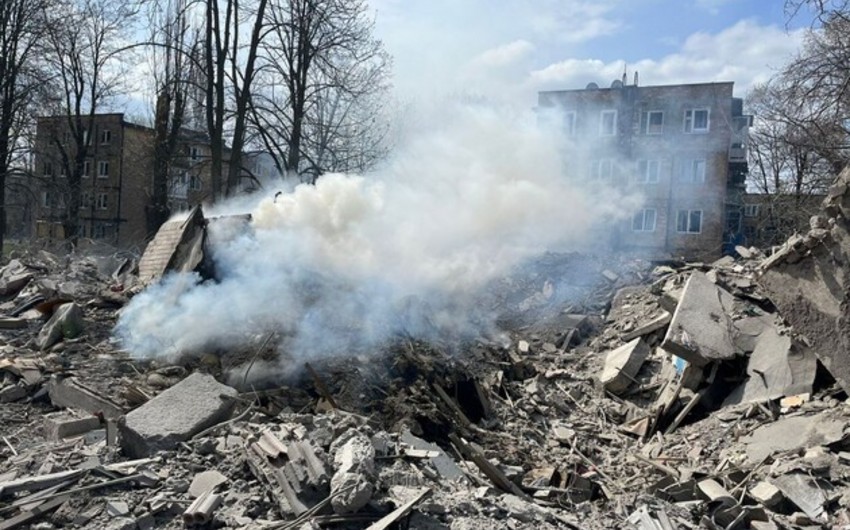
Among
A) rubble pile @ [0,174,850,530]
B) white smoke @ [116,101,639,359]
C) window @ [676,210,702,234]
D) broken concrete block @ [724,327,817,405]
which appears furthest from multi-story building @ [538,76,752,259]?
broken concrete block @ [724,327,817,405]

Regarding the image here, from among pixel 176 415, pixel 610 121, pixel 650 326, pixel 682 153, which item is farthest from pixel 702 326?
pixel 682 153

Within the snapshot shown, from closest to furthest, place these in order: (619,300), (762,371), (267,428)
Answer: (267,428) → (762,371) → (619,300)

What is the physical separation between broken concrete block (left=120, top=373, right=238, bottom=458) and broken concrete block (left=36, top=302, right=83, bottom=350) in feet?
10.9

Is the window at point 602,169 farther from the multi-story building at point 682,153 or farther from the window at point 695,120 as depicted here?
the window at point 695,120

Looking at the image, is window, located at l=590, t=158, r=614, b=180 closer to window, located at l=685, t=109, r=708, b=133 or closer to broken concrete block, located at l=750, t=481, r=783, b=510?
broken concrete block, located at l=750, t=481, r=783, b=510

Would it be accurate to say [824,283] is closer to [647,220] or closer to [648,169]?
[648,169]

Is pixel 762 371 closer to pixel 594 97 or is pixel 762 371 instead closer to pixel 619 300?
pixel 619 300

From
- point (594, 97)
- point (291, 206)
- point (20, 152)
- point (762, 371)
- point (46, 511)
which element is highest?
point (594, 97)

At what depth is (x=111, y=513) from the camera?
4.30m

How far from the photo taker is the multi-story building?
28.6 metres

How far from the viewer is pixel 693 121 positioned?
103 ft

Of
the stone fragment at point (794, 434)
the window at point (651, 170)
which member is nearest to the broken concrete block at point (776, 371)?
the stone fragment at point (794, 434)

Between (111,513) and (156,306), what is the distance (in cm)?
480

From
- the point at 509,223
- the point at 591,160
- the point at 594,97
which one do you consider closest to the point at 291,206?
the point at 509,223
